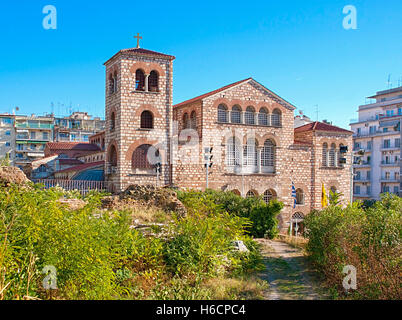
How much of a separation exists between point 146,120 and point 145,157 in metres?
2.39

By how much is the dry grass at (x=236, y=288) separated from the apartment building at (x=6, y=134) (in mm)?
55385

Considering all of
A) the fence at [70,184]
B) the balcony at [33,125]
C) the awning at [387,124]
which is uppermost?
the balcony at [33,125]

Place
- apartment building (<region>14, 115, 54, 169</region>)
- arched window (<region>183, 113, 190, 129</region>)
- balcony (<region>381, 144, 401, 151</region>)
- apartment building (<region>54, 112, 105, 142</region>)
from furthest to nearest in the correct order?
apartment building (<region>54, 112, 105, 142</region>)
apartment building (<region>14, 115, 54, 169</region>)
balcony (<region>381, 144, 401, 151</region>)
arched window (<region>183, 113, 190, 129</region>)

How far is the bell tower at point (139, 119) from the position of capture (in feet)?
79.2

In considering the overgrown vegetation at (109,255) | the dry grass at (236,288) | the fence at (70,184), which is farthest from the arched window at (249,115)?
the dry grass at (236,288)

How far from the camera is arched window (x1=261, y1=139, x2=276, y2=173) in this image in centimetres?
2859

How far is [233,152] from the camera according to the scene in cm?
2742

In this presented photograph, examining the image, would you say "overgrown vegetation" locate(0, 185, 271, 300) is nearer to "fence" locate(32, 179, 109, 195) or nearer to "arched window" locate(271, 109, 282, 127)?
"fence" locate(32, 179, 109, 195)

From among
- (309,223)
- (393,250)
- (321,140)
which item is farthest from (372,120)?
(393,250)

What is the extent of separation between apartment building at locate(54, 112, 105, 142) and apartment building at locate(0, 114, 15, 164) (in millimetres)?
6753

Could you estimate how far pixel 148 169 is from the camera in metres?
24.7

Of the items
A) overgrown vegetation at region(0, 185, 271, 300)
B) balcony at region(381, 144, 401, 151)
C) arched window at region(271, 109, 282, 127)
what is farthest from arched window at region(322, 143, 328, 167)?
balcony at region(381, 144, 401, 151)

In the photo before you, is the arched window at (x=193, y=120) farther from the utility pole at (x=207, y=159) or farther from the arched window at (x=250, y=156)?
the arched window at (x=250, y=156)

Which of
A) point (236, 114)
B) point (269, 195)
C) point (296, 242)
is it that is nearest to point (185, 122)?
point (236, 114)
